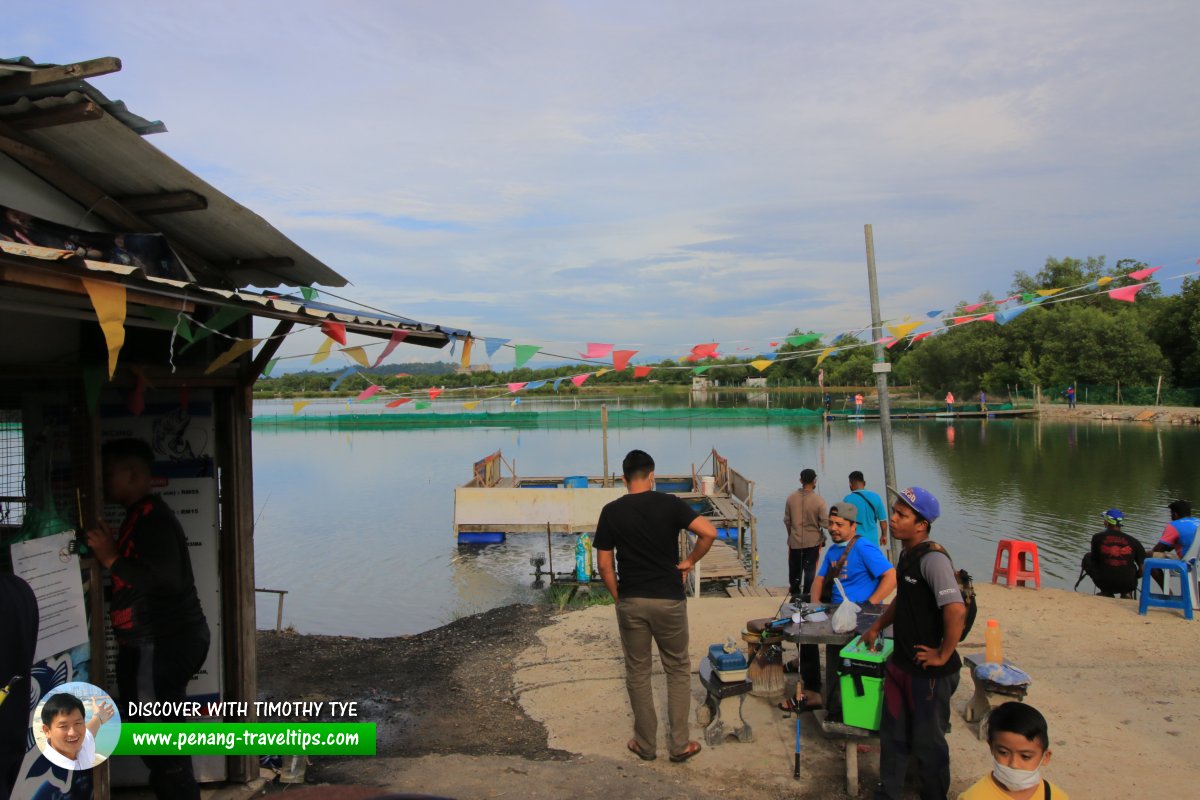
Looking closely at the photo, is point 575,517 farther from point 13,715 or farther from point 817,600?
point 13,715

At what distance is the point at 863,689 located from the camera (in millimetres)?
4172

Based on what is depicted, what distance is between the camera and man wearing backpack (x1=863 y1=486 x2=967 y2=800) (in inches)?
139

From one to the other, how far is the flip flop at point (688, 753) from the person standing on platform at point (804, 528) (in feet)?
12.3

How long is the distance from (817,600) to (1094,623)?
3875 millimetres

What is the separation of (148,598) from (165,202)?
191 cm

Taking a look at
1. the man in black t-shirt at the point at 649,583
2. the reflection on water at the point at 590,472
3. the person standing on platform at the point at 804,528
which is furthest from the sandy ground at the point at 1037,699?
the reflection on water at the point at 590,472

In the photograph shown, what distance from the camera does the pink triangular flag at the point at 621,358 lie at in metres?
9.41

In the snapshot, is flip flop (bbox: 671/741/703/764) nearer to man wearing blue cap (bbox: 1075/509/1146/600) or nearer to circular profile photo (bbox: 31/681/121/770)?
circular profile photo (bbox: 31/681/121/770)

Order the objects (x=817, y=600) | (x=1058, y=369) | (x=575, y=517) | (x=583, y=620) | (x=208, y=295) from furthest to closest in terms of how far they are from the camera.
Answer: (x=1058, y=369) < (x=575, y=517) < (x=583, y=620) < (x=817, y=600) < (x=208, y=295)

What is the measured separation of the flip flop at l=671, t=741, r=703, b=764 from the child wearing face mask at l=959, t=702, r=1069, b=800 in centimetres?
210

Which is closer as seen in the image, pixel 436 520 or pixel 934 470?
pixel 436 520

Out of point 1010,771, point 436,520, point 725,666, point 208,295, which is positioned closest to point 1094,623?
point 725,666

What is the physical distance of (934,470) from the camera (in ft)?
95.0

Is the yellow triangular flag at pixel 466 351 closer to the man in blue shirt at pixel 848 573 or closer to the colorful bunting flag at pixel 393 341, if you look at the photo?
the colorful bunting flag at pixel 393 341
